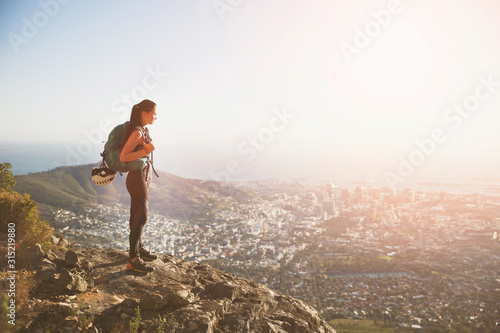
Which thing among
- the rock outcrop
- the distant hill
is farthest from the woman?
the distant hill

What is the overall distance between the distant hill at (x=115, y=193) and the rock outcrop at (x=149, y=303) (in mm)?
46753

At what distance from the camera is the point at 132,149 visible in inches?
181

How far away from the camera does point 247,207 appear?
6469 centimetres

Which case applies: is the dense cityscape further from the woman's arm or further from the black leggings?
the woman's arm

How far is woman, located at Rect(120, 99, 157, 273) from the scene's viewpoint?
15.1ft

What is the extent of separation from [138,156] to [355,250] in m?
45.0

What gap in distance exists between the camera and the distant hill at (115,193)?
4962cm

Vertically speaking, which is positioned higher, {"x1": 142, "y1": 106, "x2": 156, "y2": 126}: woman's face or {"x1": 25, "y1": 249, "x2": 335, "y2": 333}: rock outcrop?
{"x1": 142, "y1": 106, "x2": 156, "y2": 126}: woman's face

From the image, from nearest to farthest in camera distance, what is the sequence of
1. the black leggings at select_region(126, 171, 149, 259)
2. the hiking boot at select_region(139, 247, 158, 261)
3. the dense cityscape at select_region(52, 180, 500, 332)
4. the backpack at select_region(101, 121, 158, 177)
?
1. the backpack at select_region(101, 121, 158, 177)
2. the black leggings at select_region(126, 171, 149, 259)
3. the hiking boot at select_region(139, 247, 158, 261)
4. the dense cityscape at select_region(52, 180, 500, 332)

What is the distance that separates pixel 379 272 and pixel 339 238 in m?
13.6

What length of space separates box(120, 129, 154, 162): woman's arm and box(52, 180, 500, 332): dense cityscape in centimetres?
2337

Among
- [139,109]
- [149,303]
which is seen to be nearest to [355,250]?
[149,303]

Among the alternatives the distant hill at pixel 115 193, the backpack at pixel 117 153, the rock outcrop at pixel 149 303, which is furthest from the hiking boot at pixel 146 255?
the distant hill at pixel 115 193

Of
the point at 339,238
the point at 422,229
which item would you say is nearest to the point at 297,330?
the point at 339,238
